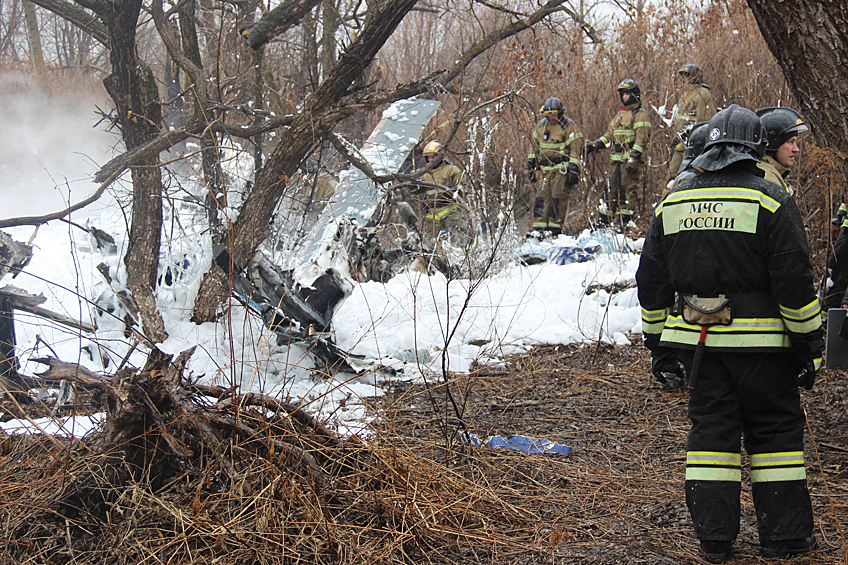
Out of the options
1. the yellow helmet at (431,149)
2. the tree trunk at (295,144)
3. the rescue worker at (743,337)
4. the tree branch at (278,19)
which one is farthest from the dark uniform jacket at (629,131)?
the rescue worker at (743,337)

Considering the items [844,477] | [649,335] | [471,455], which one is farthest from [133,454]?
[844,477]

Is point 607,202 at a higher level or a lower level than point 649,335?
higher

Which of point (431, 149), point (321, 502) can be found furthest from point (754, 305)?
point (431, 149)

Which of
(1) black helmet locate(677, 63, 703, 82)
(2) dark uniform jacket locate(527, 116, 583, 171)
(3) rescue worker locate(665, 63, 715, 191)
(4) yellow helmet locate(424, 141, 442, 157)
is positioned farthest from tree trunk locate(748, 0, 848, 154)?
(2) dark uniform jacket locate(527, 116, 583, 171)

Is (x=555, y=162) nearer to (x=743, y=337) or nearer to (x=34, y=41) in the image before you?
(x=743, y=337)

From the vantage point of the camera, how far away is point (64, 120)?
1847cm

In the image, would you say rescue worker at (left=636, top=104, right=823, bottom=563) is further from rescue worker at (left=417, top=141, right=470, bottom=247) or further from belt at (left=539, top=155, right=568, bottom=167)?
belt at (left=539, top=155, right=568, bottom=167)

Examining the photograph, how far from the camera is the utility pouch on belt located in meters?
2.35

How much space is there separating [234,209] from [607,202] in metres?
6.10

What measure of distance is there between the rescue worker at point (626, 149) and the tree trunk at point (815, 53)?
19.8ft

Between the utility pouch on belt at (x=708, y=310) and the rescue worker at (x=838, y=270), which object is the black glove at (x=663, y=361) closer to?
the utility pouch on belt at (x=708, y=310)

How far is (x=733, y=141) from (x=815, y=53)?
0.64 m

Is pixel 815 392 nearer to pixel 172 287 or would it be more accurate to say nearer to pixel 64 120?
pixel 172 287

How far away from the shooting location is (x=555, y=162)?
9.56 metres
